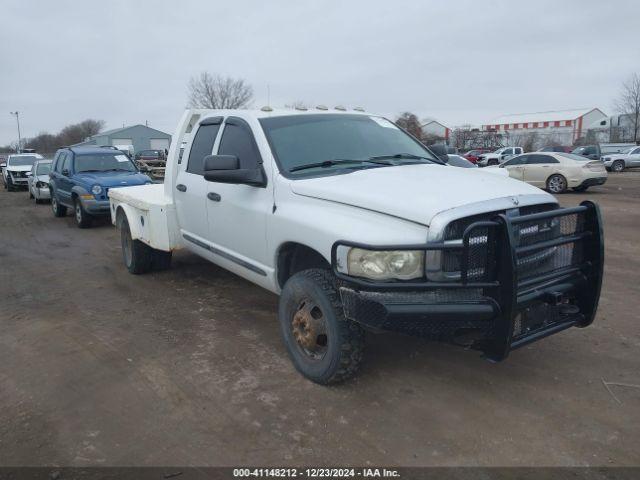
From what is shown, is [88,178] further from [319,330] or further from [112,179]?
[319,330]

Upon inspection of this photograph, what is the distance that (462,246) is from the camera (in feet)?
9.36

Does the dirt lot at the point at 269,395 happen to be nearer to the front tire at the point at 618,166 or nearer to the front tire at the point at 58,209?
the front tire at the point at 58,209

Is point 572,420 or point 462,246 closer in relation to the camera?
point 462,246

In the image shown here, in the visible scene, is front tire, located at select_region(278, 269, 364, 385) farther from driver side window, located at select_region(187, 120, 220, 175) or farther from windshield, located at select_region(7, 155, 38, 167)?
windshield, located at select_region(7, 155, 38, 167)

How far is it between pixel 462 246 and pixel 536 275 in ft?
2.40

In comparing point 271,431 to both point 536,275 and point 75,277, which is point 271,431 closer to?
point 536,275

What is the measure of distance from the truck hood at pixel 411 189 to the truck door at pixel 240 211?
1.64 feet

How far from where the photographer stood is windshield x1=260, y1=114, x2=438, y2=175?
13.4 ft

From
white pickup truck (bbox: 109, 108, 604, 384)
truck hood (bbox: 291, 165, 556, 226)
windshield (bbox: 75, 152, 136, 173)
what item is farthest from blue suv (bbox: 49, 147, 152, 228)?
truck hood (bbox: 291, 165, 556, 226)

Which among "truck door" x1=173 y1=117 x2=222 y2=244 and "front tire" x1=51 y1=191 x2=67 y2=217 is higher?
"truck door" x1=173 y1=117 x2=222 y2=244

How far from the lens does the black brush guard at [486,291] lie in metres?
2.88

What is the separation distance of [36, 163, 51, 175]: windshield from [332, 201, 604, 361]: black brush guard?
16866mm

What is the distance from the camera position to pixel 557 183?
16812 millimetres

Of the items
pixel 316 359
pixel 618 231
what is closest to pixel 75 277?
pixel 316 359
